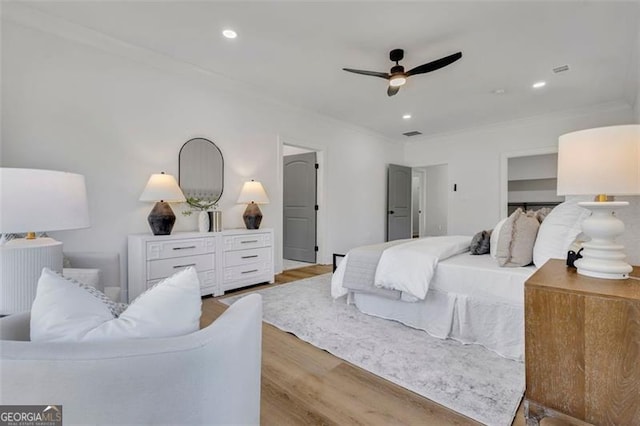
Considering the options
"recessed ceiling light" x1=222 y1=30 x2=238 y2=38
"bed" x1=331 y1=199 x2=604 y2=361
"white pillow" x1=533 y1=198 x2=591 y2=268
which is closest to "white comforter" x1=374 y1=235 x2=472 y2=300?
"bed" x1=331 y1=199 x2=604 y2=361

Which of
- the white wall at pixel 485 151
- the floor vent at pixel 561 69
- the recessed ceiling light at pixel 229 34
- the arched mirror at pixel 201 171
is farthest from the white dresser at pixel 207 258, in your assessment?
the white wall at pixel 485 151

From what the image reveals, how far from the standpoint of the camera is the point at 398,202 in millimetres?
6496

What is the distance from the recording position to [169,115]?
10.7 ft

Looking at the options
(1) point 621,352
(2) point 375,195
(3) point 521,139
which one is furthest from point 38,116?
(3) point 521,139

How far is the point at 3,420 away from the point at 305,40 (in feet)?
9.99

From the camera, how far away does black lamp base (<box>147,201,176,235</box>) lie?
9.69 feet

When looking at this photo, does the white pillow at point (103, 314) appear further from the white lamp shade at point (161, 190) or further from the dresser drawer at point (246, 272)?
the dresser drawer at point (246, 272)

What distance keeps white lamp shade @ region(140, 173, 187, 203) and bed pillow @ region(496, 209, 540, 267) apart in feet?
9.48

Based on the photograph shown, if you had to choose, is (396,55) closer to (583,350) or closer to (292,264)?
(583,350)

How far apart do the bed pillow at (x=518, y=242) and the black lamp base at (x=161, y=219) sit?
116 inches

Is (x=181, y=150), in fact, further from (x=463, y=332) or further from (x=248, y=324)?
(x=463, y=332)

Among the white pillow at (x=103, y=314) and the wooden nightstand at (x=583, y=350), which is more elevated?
the white pillow at (x=103, y=314)

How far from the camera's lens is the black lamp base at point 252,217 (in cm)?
378

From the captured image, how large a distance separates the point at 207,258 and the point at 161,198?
2.55 ft
